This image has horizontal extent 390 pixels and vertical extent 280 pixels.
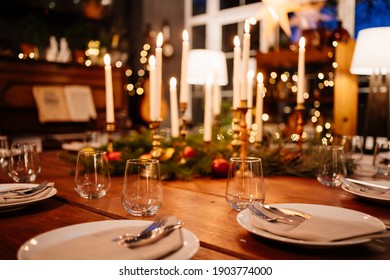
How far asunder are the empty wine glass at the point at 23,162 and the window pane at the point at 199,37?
5.95 meters

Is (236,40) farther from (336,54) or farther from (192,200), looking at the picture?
(336,54)

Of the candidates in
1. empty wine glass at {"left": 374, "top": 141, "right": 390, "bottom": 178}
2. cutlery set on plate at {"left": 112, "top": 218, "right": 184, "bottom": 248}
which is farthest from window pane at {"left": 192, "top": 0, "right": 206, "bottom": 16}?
cutlery set on plate at {"left": 112, "top": 218, "right": 184, "bottom": 248}

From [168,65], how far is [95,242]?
249 inches

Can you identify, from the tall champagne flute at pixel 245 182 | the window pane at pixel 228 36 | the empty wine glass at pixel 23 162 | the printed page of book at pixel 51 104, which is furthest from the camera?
the window pane at pixel 228 36

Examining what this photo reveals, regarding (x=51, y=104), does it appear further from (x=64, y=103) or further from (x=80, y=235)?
(x=80, y=235)

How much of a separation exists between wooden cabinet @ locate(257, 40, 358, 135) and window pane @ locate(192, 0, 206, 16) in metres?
2.17

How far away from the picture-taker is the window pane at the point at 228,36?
A: 260 inches

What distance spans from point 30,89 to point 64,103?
0.38 meters

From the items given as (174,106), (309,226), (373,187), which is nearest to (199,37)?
(174,106)

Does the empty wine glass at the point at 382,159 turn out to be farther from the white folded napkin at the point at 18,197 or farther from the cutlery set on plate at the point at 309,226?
the white folded napkin at the point at 18,197

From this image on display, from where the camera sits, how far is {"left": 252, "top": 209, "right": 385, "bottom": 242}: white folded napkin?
71cm

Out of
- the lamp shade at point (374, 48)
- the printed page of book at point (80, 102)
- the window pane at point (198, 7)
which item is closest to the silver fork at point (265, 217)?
the lamp shade at point (374, 48)

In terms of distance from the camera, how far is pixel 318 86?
16.3ft
